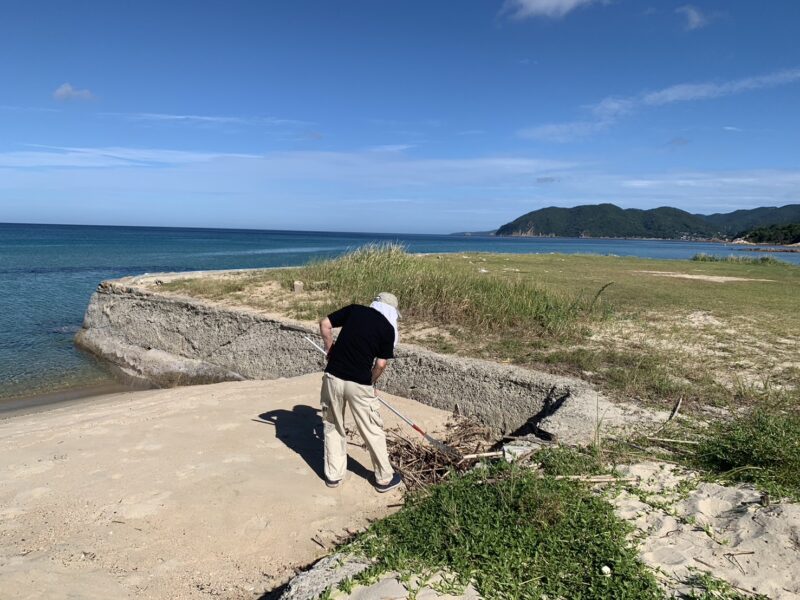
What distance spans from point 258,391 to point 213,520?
3544 millimetres

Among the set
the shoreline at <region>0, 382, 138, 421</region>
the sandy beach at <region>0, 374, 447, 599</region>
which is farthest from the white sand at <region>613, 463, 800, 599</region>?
the shoreline at <region>0, 382, 138, 421</region>

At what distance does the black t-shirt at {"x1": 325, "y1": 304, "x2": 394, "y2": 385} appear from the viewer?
14.6 ft

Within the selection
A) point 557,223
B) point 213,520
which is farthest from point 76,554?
point 557,223

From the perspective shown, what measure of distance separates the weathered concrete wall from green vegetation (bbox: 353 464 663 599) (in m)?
2.44

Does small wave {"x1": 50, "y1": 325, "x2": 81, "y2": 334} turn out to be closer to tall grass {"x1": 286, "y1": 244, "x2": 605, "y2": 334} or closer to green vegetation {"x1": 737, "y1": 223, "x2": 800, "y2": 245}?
tall grass {"x1": 286, "y1": 244, "x2": 605, "y2": 334}

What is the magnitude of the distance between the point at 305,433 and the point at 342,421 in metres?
1.66

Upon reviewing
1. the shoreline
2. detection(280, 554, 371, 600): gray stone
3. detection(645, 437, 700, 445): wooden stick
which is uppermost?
detection(645, 437, 700, 445): wooden stick

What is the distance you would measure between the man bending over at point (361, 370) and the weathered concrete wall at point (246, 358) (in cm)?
248

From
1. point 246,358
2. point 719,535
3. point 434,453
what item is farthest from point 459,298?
point 719,535

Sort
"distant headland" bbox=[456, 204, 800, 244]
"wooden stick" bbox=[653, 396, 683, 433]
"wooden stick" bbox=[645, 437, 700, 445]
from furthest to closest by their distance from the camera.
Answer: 1. "distant headland" bbox=[456, 204, 800, 244]
2. "wooden stick" bbox=[653, 396, 683, 433]
3. "wooden stick" bbox=[645, 437, 700, 445]

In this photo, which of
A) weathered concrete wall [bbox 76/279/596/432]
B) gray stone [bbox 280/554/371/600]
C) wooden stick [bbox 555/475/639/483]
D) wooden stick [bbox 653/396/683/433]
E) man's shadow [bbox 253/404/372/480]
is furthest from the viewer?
weathered concrete wall [bbox 76/279/596/432]

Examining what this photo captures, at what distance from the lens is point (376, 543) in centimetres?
343

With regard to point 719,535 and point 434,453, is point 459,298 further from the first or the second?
point 719,535

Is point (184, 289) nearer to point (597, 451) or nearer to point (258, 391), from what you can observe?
point (258, 391)
